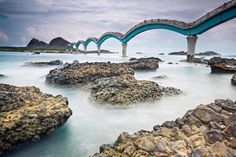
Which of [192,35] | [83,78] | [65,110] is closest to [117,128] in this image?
[65,110]

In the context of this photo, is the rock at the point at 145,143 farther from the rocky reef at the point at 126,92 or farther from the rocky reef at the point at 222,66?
the rocky reef at the point at 222,66

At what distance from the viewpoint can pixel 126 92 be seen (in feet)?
41.2

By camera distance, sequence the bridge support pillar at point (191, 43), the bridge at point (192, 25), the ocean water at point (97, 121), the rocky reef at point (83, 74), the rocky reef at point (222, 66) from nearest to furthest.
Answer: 1. the ocean water at point (97, 121)
2. the rocky reef at point (83, 74)
3. the rocky reef at point (222, 66)
4. the bridge at point (192, 25)
5. the bridge support pillar at point (191, 43)

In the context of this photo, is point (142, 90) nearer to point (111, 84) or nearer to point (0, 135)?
point (111, 84)

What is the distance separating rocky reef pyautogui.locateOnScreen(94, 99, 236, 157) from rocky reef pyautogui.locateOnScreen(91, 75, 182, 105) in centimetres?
523

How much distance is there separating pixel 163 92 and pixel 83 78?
23.0 ft

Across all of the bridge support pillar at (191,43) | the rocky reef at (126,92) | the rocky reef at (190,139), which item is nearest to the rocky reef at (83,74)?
the rocky reef at (126,92)

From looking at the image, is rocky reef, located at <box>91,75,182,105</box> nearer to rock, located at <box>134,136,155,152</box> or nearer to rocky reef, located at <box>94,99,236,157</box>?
rocky reef, located at <box>94,99,236,157</box>

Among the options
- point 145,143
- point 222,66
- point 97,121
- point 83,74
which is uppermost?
point 222,66

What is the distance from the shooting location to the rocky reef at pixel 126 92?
39.5 ft

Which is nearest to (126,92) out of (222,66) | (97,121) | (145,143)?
(97,121)

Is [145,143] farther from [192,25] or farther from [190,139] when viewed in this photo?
[192,25]

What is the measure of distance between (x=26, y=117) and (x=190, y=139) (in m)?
5.31

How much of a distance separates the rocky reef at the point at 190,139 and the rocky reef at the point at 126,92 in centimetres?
523
